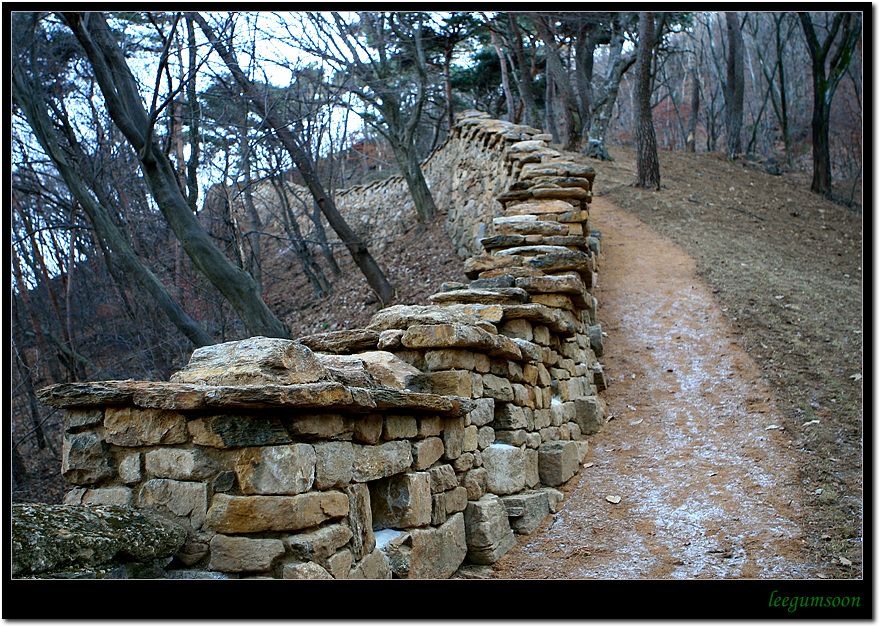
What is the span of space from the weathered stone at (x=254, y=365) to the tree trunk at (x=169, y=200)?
4210 mm

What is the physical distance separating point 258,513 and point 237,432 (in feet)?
1.03

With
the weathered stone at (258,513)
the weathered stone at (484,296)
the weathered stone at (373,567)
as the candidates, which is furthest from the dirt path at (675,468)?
the weathered stone at (258,513)

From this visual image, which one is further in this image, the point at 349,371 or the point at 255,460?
the point at 349,371

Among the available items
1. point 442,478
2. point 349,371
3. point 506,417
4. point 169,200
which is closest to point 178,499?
point 349,371

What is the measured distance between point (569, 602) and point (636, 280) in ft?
23.4

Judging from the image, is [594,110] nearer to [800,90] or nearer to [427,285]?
[427,285]

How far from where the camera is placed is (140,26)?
343 inches

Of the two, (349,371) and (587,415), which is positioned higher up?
(349,371)

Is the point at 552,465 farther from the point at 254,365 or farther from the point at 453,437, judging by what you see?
the point at 254,365

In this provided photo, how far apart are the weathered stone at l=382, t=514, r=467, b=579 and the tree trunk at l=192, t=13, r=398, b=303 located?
6.18m

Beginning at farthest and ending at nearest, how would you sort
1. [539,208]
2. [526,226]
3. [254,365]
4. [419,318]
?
[539,208]
[526,226]
[419,318]
[254,365]

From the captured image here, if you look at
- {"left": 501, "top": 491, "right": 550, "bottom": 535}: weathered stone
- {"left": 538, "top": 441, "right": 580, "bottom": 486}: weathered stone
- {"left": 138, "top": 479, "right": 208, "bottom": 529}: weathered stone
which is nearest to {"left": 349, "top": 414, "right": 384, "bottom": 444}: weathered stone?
{"left": 138, "top": 479, "right": 208, "bottom": 529}: weathered stone

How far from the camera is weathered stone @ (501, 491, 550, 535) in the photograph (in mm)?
4391

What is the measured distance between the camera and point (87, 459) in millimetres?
2799
